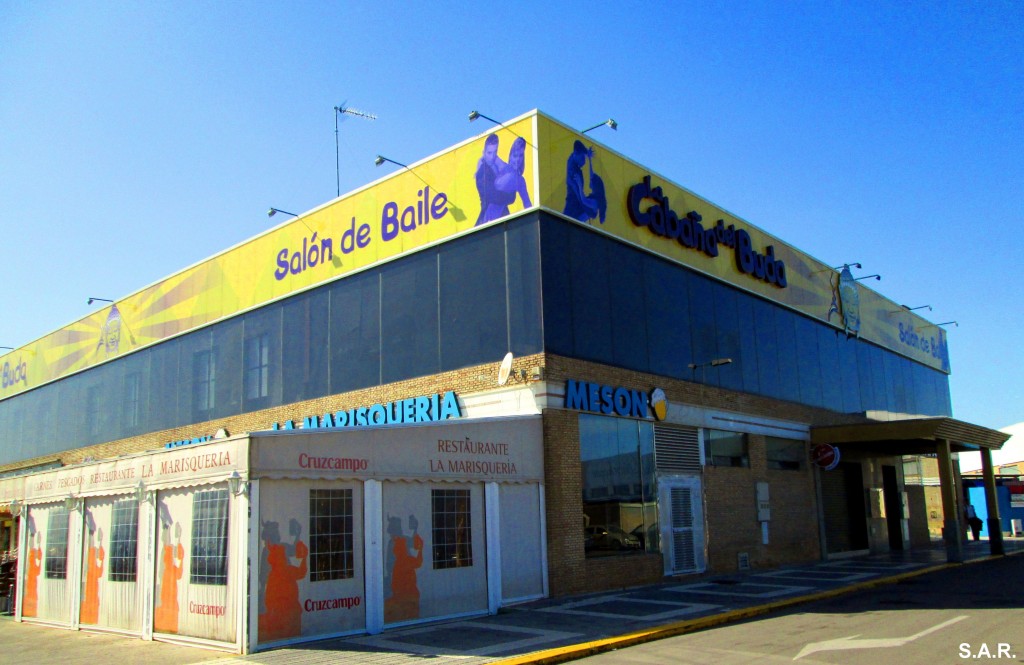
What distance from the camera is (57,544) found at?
18594 mm

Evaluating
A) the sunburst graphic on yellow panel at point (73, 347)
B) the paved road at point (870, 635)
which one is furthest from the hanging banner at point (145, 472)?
the sunburst graphic on yellow panel at point (73, 347)

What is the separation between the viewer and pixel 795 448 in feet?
95.5

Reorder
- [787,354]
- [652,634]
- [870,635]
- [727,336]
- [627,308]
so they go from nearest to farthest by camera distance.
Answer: [870,635] < [652,634] < [627,308] < [727,336] < [787,354]

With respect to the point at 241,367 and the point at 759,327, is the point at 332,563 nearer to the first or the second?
the point at 241,367

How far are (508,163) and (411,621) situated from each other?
1078 cm

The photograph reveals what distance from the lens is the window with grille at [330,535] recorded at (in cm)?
1389

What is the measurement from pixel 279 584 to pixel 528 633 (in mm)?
4077

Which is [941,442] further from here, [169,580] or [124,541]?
[124,541]

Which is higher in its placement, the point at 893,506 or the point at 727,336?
the point at 727,336

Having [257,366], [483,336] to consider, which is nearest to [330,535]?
[483,336]

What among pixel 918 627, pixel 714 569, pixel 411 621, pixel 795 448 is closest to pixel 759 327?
pixel 795 448

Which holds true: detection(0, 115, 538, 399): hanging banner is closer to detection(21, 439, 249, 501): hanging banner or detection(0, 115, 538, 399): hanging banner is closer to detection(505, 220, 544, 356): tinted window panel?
Answer: detection(505, 220, 544, 356): tinted window panel

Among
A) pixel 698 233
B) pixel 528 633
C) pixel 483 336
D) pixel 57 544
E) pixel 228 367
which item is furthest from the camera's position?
pixel 228 367

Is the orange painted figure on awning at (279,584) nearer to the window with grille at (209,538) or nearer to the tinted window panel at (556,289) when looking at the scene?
the window with grille at (209,538)
